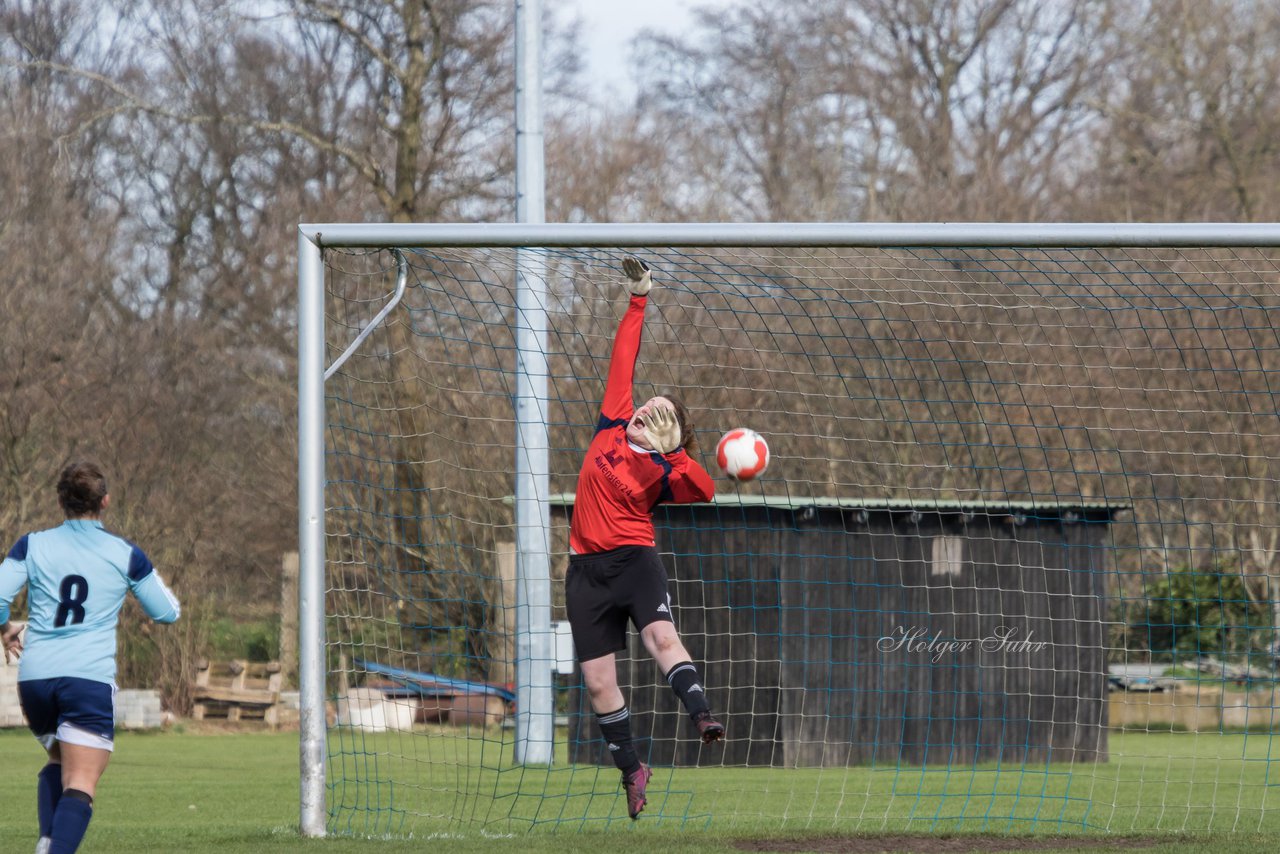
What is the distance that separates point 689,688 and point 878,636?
339 inches

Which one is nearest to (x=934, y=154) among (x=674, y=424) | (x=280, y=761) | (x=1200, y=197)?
(x=1200, y=197)

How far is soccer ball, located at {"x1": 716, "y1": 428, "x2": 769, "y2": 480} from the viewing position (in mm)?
7832

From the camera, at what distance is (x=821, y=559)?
1514cm

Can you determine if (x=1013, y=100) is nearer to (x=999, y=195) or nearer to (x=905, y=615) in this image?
(x=999, y=195)

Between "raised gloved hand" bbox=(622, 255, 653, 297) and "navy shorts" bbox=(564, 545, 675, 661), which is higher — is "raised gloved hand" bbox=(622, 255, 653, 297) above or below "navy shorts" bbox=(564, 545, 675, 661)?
above

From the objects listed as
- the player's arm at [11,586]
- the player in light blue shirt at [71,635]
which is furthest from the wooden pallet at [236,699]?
the player's arm at [11,586]

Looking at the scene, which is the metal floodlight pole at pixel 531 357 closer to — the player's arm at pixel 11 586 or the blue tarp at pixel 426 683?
the blue tarp at pixel 426 683

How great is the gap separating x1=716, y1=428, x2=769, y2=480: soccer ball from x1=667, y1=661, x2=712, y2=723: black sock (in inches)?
44.6

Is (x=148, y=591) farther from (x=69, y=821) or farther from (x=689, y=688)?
(x=689, y=688)

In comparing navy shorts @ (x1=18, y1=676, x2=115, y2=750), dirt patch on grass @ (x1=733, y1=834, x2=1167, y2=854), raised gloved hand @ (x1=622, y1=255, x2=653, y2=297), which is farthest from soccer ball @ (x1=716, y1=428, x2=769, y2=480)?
navy shorts @ (x1=18, y1=676, x2=115, y2=750)

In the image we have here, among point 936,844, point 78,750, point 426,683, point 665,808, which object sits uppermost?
point 78,750

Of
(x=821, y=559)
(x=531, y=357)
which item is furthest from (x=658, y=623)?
(x=821, y=559)

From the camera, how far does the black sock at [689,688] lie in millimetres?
6910

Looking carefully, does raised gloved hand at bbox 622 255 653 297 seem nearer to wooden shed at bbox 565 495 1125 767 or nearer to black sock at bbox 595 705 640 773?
black sock at bbox 595 705 640 773
